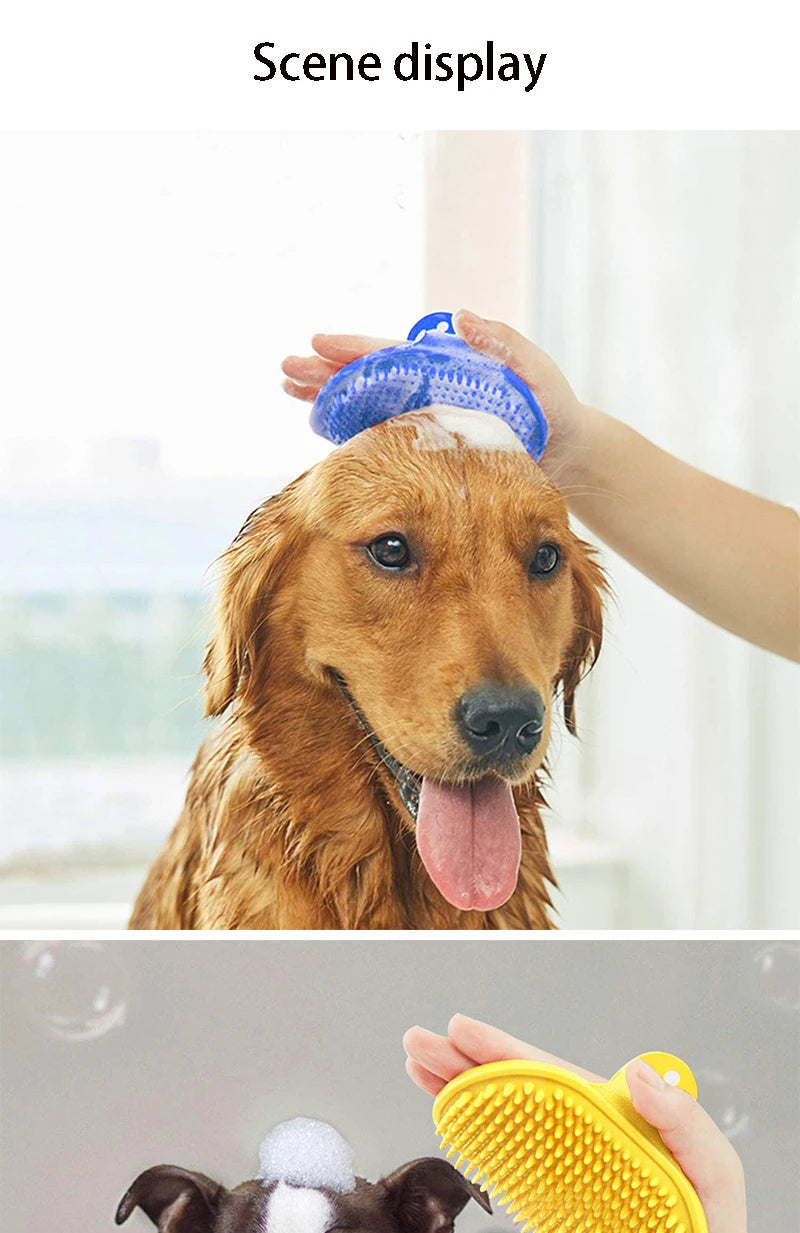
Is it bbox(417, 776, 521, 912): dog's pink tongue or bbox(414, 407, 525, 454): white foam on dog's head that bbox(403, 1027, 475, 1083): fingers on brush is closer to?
bbox(417, 776, 521, 912): dog's pink tongue

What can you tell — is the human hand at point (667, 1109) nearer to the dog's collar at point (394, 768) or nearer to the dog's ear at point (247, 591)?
the dog's collar at point (394, 768)

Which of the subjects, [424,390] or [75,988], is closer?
[424,390]

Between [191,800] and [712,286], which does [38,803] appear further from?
[712,286]

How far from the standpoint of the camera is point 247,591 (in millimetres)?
551

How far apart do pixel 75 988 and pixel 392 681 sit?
1.11 ft

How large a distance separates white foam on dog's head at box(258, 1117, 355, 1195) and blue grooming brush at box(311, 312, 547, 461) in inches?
16.3

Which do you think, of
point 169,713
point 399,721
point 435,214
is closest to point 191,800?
point 169,713

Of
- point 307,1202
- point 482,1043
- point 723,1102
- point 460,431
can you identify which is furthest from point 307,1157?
point 460,431

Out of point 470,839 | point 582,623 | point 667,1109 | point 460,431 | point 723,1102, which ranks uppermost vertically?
point 460,431

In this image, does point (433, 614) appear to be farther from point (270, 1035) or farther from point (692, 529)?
point (270, 1035)

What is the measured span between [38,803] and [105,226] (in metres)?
0.37

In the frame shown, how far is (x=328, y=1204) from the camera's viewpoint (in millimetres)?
540

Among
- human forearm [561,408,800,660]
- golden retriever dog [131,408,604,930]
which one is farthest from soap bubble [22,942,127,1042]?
human forearm [561,408,800,660]

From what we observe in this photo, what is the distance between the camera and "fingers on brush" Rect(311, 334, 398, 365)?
0.59m
